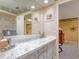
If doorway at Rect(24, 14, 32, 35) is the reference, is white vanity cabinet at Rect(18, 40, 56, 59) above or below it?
below

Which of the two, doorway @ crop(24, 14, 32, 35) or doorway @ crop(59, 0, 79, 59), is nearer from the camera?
doorway @ crop(24, 14, 32, 35)

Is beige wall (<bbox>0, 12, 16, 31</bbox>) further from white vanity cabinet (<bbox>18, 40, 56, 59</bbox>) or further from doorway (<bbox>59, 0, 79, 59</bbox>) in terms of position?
doorway (<bbox>59, 0, 79, 59</bbox>)

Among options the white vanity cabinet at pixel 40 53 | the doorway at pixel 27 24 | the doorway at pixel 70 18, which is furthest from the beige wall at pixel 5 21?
the doorway at pixel 70 18

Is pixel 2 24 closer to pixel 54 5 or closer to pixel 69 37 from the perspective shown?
pixel 54 5

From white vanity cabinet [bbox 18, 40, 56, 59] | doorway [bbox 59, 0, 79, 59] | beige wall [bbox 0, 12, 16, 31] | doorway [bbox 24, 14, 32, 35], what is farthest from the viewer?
doorway [bbox 59, 0, 79, 59]

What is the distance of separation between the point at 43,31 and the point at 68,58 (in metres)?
1.64

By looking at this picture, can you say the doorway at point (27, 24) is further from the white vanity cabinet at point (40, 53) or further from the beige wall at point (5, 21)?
the beige wall at point (5, 21)

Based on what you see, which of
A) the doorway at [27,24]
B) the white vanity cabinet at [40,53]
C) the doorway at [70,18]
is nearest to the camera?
the white vanity cabinet at [40,53]

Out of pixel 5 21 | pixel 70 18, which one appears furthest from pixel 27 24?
pixel 70 18

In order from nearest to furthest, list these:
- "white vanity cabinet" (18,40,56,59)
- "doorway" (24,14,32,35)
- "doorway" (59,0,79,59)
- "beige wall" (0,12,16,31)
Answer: "white vanity cabinet" (18,40,56,59), "beige wall" (0,12,16,31), "doorway" (24,14,32,35), "doorway" (59,0,79,59)

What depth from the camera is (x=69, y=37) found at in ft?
27.5

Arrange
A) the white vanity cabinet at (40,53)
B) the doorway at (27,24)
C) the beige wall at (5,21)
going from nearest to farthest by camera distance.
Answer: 1. the white vanity cabinet at (40,53)
2. the beige wall at (5,21)
3. the doorway at (27,24)

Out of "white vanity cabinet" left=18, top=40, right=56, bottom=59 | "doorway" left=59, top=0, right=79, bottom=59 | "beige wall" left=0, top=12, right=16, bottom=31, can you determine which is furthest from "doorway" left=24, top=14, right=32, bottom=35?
"doorway" left=59, top=0, right=79, bottom=59

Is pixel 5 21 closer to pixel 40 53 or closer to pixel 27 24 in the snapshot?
pixel 40 53
